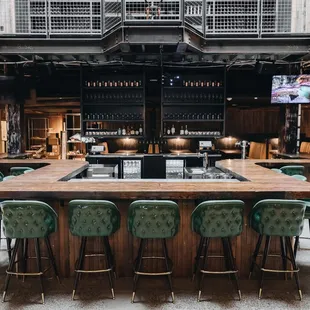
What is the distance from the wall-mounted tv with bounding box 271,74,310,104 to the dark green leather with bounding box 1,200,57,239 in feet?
17.6

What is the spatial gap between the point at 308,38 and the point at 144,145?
14.2 ft

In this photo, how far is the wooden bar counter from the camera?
3148 millimetres

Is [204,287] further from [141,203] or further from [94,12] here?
[94,12]

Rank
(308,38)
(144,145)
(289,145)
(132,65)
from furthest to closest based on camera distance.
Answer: (144,145) < (132,65) < (289,145) < (308,38)

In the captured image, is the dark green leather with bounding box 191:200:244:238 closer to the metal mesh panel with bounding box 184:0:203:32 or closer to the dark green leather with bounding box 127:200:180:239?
the dark green leather with bounding box 127:200:180:239

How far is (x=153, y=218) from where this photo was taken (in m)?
2.89

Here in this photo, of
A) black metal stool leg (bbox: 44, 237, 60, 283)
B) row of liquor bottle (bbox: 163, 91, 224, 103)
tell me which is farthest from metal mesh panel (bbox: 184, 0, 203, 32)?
black metal stool leg (bbox: 44, 237, 60, 283)

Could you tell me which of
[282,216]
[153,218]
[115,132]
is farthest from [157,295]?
[115,132]

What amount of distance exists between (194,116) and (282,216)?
215 inches

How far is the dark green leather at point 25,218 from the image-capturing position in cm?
289

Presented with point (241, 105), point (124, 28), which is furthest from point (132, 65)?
point (241, 105)

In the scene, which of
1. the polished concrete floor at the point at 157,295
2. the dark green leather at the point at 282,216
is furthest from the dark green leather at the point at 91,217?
the dark green leather at the point at 282,216

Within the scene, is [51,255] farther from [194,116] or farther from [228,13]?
[228,13]

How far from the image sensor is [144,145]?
28.0 ft
